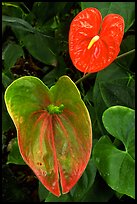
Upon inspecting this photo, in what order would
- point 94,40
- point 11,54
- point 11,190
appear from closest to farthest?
point 94,40 < point 11,54 < point 11,190

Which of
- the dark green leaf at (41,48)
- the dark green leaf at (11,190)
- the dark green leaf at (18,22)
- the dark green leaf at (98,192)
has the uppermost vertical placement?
the dark green leaf at (18,22)

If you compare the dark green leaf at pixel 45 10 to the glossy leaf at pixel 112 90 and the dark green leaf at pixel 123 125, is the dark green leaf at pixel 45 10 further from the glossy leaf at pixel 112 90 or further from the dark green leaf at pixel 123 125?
the dark green leaf at pixel 123 125

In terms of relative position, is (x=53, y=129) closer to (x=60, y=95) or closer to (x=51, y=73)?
(x=60, y=95)

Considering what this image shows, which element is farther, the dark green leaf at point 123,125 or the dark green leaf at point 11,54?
the dark green leaf at point 11,54

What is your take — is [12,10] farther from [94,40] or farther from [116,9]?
[94,40]

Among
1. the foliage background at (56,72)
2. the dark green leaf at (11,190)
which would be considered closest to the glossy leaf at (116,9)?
the foliage background at (56,72)

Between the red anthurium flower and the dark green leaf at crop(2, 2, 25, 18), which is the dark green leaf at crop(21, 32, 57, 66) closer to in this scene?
the dark green leaf at crop(2, 2, 25, 18)

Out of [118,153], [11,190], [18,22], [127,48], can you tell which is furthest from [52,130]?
[11,190]
